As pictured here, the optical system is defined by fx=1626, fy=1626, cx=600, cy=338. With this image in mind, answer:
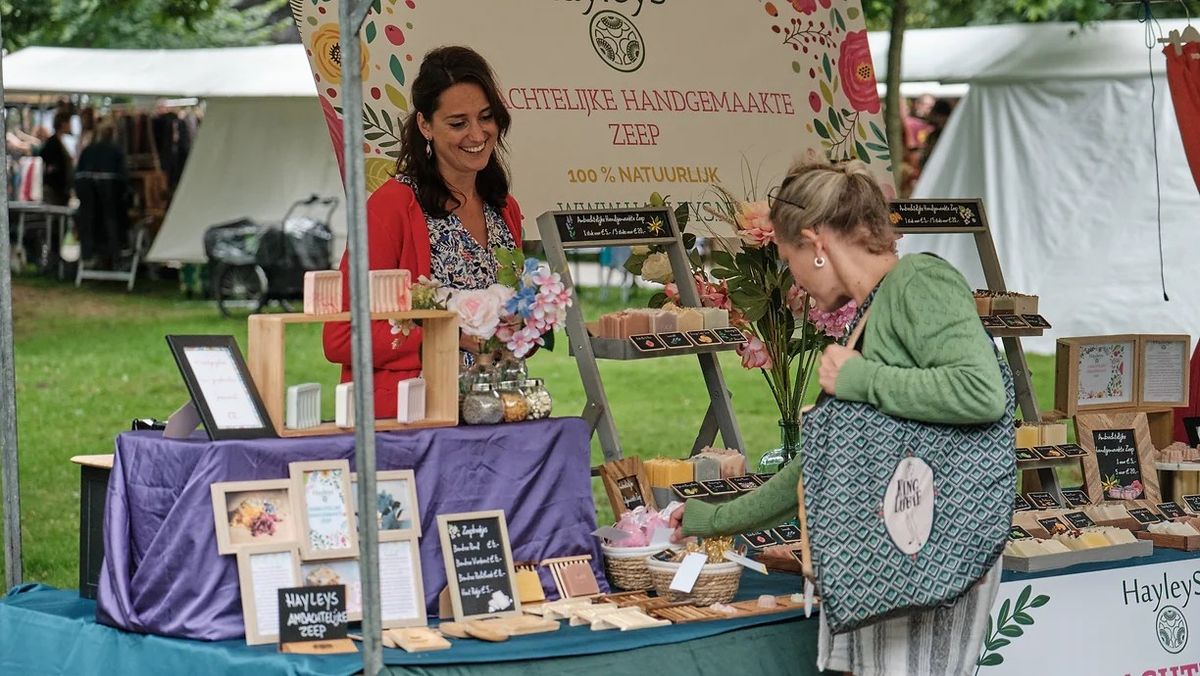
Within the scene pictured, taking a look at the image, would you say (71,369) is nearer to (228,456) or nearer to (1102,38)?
(1102,38)

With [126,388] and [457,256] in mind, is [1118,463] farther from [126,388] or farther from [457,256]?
[126,388]

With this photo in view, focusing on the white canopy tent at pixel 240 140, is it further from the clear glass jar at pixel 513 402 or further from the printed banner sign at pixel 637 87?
the clear glass jar at pixel 513 402

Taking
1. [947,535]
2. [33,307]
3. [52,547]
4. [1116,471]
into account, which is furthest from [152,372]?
[947,535]

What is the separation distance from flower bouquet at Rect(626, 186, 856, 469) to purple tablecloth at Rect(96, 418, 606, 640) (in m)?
0.93

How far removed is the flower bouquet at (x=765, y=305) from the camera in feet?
14.3

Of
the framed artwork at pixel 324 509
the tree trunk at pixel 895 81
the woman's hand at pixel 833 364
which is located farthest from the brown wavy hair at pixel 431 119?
the tree trunk at pixel 895 81

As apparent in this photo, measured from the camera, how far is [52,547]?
22.2ft

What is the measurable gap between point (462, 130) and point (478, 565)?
1.23 meters

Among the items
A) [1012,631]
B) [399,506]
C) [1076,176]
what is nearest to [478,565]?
[399,506]

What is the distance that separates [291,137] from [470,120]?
12.1m

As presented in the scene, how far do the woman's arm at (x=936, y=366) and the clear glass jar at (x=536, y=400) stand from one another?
0.93 m

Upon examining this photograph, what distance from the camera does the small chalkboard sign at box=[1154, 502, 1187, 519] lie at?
4.60 m

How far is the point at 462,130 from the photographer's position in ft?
13.5

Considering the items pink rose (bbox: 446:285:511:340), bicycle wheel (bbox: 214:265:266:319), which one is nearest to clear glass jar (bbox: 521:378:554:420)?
pink rose (bbox: 446:285:511:340)
